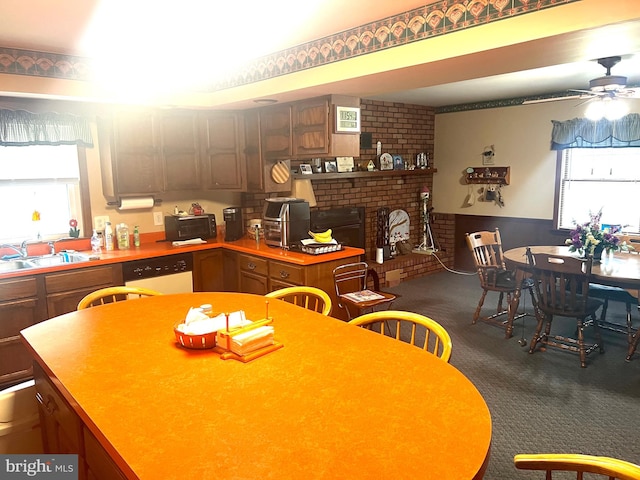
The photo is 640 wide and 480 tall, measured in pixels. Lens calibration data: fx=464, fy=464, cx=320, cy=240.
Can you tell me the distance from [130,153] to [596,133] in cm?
515

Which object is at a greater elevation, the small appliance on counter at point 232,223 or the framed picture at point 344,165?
the framed picture at point 344,165

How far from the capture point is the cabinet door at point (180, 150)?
4.35m

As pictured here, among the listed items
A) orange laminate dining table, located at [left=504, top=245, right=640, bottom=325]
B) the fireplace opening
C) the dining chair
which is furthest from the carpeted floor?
the fireplace opening

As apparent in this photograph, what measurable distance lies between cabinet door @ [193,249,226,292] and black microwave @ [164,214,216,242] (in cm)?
31

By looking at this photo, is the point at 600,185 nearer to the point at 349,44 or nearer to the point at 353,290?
the point at 353,290

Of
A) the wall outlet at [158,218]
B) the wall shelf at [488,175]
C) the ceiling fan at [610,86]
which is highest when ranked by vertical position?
the ceiling fan at [610,86]

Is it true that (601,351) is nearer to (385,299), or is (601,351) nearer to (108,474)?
(385,299)

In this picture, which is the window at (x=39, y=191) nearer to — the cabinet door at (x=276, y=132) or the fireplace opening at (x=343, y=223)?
the cabinet door at (x=276, y=132)

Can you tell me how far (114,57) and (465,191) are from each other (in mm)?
5047

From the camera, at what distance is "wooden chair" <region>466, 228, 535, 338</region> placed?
14.7ft

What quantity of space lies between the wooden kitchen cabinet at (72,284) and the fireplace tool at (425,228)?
442cm

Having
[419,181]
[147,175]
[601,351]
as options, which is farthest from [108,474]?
[419,181]

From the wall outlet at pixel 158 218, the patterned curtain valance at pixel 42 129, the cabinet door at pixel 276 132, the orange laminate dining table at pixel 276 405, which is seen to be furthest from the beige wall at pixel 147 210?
the orange laminate dining table at pixel 276 405

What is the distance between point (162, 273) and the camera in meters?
4.11
